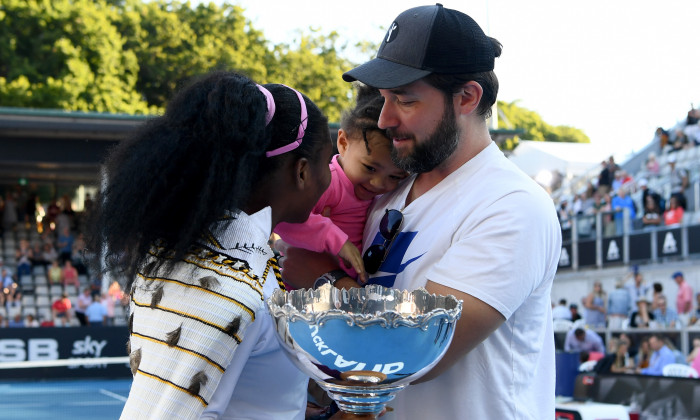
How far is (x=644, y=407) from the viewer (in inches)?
297

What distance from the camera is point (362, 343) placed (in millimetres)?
1984

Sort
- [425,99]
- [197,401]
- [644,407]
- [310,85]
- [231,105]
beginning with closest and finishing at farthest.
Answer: [197,401]
[231,105]
[425,99]
[644,407]
[310,85]

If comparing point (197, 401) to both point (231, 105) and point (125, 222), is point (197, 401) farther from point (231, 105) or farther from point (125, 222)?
point (231, 105)

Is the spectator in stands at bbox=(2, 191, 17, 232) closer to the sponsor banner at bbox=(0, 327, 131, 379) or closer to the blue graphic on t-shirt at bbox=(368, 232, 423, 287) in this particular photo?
the sponsor banner at bbox=(0, 327, 131, 379)

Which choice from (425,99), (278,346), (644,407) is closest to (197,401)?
(278,346)

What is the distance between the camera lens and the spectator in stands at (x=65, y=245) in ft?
72.0

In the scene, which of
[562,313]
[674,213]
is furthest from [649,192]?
[562,313]

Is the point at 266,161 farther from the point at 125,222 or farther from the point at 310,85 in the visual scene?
the point at 310,85

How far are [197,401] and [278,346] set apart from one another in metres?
0.31

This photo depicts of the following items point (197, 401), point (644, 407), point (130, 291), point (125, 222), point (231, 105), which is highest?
point (231, 105)

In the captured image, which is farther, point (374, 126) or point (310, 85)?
point (310, 85)

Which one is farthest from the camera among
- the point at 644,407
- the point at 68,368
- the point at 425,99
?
the point at 68,368

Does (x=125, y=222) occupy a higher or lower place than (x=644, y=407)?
higher

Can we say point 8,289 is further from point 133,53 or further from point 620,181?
point 133,53
